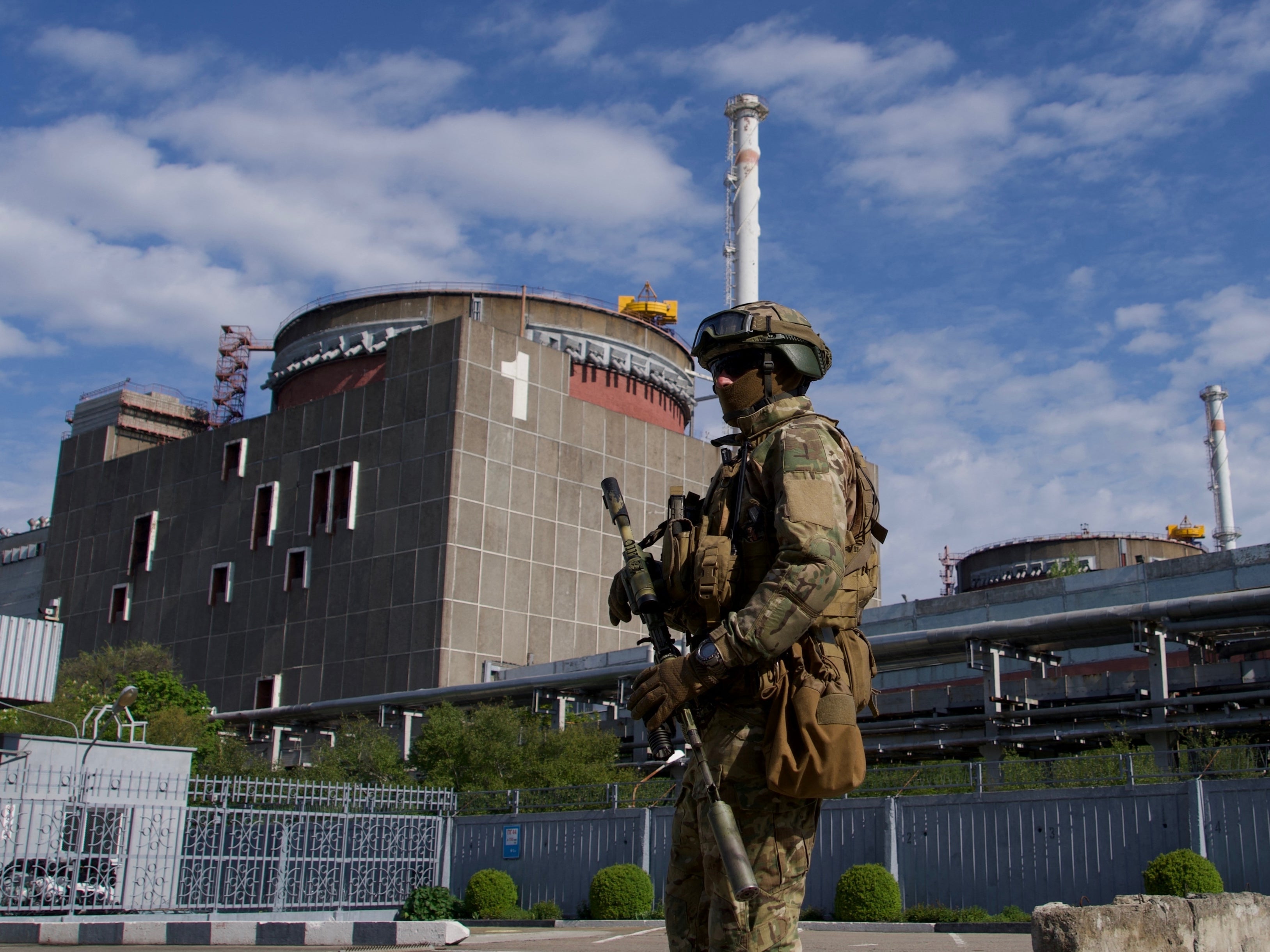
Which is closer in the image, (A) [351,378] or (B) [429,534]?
(B) [429,534]

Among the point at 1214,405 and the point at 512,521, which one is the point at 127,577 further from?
the point at 1214,405

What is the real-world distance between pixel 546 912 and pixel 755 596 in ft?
61.2

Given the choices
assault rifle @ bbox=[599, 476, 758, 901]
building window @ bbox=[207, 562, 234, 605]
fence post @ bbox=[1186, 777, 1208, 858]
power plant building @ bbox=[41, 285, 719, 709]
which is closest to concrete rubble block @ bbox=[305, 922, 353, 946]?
assault rifle @ bbox=[599, 476, 758, 901]

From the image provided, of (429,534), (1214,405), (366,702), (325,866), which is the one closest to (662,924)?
(325,866)

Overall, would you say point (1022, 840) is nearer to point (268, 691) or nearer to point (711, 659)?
point (711, 659)

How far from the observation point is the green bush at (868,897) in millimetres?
17828

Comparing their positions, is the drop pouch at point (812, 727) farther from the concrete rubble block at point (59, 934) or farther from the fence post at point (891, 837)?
the fence post at point (891, 837)

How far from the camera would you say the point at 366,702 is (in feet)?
143

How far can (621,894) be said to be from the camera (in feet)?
64.7

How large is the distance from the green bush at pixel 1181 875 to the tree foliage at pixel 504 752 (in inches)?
610

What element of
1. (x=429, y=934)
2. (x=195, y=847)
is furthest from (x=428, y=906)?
(x=429, y=934)

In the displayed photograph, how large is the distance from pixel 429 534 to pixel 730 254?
22.9m

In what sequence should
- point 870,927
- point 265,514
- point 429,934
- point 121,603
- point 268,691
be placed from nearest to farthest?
point 429,934 < point 870,927 < point 268,691 < point 265,514 < point 121,603

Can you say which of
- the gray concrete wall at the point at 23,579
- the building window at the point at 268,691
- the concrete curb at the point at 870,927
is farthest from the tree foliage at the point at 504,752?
the gray concrete wall at the point at 23,579
